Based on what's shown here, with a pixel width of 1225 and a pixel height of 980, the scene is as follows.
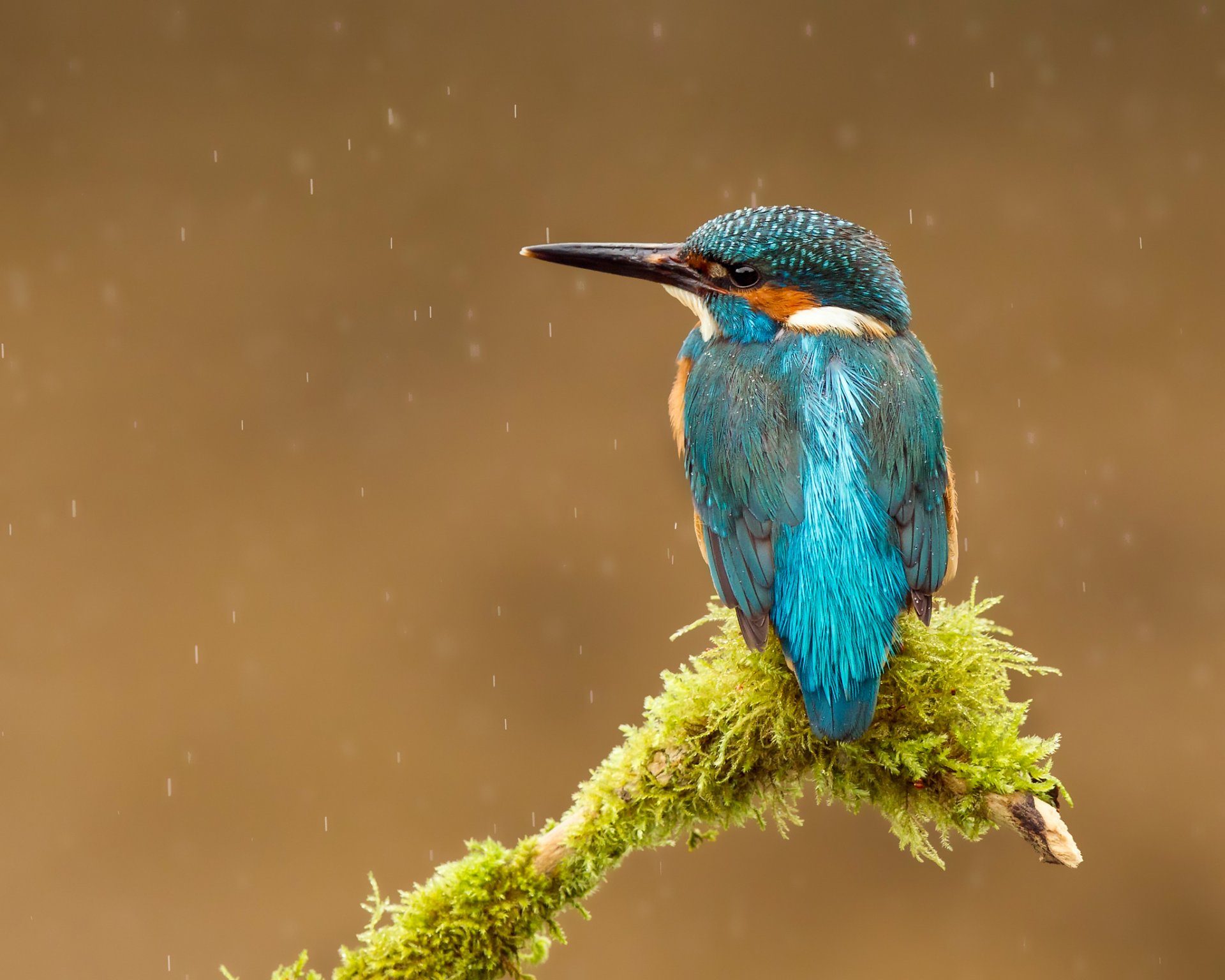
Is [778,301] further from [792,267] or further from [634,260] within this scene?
[634,260]

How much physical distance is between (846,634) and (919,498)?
0.23 meters

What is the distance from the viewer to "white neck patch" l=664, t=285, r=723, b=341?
4.50 ft

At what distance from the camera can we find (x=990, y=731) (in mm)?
1126

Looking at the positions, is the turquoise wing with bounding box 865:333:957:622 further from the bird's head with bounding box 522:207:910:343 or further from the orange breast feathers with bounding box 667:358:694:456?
the orange breast feathers with bounding box 667:358:694:456

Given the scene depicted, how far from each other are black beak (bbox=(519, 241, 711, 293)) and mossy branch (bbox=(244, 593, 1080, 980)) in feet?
1.49

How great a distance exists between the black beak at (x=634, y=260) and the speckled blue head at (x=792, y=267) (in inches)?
1.0

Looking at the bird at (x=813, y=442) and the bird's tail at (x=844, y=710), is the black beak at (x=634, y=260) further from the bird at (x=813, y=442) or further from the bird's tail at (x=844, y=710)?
the bird's tail at (x=844, y=710)

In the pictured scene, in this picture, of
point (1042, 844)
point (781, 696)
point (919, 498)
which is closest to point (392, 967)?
point (781, 696)

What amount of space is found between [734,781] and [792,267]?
23.4 inches

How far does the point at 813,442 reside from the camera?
1226mm

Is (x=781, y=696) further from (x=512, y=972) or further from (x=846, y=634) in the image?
(x=512, y=972)

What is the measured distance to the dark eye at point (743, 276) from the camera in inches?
52.0

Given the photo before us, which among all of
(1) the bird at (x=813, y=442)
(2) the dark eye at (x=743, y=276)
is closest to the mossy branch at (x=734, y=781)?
(1) the bird at (x=813, y=442)

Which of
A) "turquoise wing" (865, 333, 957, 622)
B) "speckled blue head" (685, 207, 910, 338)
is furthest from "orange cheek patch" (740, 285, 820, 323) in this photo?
Answer: "turquoise wing" (865, 333, 957, 622)
